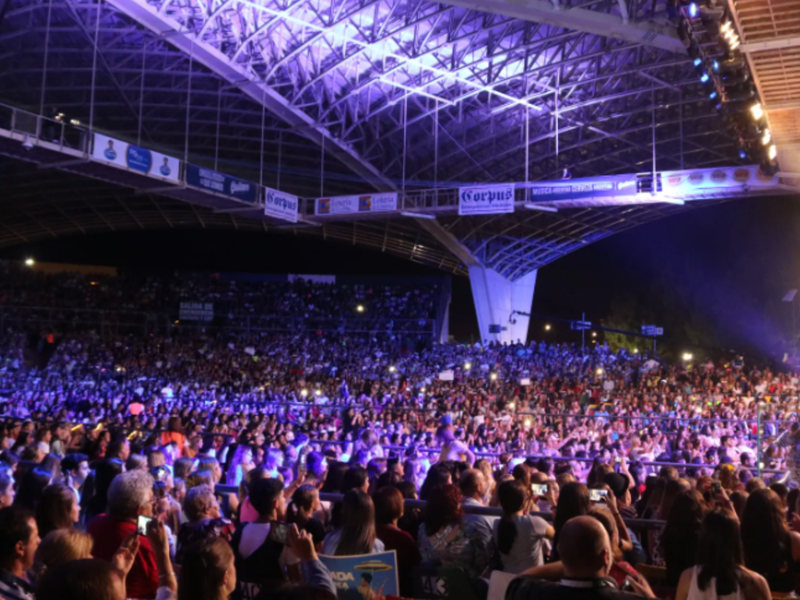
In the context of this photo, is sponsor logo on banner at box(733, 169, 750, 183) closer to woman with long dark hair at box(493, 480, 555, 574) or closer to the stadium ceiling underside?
the stadium ceiling underside

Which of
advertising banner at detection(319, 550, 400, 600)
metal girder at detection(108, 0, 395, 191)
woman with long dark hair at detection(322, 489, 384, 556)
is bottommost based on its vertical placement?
advertising banner at detection(319, 550, 400, 600)

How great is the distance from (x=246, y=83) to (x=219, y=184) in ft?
10.2

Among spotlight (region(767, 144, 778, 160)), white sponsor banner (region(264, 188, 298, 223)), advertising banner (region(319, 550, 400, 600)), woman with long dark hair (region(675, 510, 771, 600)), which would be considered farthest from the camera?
white sponsor banner (region(264, 188, 298, 223))

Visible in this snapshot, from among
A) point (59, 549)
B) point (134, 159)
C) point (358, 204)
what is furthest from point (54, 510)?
point (358, 204)

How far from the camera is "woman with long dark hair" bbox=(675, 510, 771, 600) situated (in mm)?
3246

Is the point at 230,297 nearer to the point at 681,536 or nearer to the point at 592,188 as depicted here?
the point at 592,188

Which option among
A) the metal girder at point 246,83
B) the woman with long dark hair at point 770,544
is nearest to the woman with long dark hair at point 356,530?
the woman with long dark hair at point 770,544

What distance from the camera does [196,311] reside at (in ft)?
128

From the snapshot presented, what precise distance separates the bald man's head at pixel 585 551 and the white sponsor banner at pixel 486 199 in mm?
20988

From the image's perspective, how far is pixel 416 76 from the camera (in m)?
24.7

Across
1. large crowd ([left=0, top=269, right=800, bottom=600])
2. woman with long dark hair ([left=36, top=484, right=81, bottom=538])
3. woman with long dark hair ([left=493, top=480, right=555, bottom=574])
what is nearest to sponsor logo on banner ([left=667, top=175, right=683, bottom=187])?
large crowd ([left=0, top=269, right=800, bottom=600])

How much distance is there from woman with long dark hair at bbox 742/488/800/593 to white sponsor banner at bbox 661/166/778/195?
812 inches

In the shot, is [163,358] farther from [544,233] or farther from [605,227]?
[605,227]

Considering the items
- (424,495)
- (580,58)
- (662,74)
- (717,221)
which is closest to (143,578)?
(424,495)
